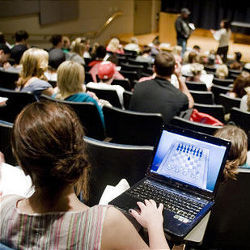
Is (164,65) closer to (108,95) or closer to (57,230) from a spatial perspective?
(108,95)

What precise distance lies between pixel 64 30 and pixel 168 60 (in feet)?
26.8

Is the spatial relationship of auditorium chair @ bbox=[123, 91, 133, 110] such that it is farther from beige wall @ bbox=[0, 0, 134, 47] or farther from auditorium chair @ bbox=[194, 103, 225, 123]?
beige wall @ bbox=[0, 0, 134, 47]

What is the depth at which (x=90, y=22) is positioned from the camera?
1176 centimetres

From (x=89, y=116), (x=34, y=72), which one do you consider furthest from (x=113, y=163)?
(x=34, y=72)

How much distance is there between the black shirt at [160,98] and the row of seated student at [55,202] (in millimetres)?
1998

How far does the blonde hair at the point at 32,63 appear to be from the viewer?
3.24 meters

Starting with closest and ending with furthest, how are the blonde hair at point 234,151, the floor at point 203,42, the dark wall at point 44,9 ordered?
the blonde hair at point 234,151 < the dark wall at point 44,9 < the floor at point 203,42

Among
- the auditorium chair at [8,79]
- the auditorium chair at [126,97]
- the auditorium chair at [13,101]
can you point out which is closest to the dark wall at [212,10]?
the auditorium chair at [8,79]

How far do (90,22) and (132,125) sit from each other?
9.77 metres

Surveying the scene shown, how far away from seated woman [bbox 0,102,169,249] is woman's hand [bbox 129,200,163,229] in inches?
5.1

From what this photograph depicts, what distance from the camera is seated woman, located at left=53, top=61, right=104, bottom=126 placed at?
293 centimetres

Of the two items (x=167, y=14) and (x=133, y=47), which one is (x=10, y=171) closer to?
(x=133, y=47)

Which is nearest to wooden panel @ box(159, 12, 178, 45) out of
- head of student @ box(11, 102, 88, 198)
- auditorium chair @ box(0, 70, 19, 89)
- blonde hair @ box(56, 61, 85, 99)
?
auditorium chair @ box(0, 70, 19, 89)

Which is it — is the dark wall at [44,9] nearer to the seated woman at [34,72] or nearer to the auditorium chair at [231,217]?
the seated woman at [34,72]
